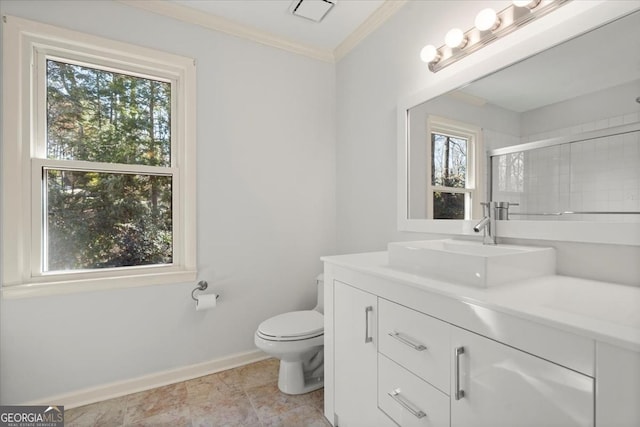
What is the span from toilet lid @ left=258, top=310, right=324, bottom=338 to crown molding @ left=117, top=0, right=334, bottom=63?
1.97m

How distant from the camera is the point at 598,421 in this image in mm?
617

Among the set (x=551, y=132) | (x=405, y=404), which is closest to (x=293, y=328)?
(x=405, y=404)

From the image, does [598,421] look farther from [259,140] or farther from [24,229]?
[24,229]

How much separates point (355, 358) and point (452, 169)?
3.36 feet

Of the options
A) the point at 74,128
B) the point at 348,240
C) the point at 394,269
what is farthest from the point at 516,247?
the point at 74,128

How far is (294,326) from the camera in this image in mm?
1810

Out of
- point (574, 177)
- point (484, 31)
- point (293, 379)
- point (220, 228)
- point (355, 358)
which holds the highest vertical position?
point (484, 31)

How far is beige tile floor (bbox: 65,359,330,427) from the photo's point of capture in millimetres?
1584

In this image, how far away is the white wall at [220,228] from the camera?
66.0 inches

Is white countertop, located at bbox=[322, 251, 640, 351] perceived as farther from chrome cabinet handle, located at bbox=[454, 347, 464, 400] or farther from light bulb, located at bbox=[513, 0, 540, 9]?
light bulb, located at bbox=[513, 0, 540, 9]

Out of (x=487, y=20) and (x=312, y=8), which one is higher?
(x=312, y=8)

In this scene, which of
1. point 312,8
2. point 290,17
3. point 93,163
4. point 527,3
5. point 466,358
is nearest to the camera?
point 466,358

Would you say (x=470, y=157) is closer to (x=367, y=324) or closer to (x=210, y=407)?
(x=367, y=324)

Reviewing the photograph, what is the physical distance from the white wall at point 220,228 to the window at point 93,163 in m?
0.09
